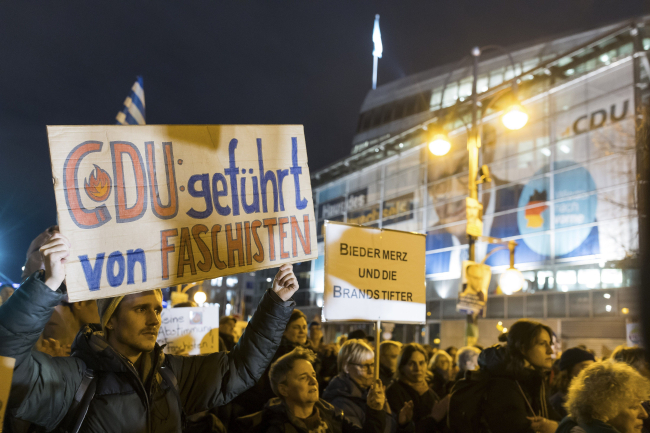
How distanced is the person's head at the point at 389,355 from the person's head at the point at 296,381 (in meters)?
2.00

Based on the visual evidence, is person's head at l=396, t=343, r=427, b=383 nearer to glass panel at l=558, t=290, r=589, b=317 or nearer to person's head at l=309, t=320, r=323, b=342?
person's head at l=309, t=320, r=323, b=342

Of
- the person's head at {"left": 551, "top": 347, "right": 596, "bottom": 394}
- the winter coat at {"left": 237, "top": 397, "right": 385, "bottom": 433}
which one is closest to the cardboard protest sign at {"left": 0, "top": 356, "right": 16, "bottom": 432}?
the winter coat at {"left": 237, "top": 397, "right": 385, "bottom": 433}

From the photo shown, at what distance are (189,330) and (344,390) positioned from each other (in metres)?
2.45

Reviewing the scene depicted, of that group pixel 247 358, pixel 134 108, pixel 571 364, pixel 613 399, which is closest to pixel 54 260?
pixel 247 358

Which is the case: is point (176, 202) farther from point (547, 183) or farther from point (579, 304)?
point (547, 183)

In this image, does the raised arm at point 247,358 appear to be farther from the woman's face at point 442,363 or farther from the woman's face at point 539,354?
the woman's face at point 442,363

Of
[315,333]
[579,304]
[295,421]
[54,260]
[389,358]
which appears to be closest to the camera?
[54,260]

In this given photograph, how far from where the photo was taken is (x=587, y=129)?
2317 centimetres

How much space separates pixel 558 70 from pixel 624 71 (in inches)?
140

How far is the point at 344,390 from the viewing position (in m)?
4.32

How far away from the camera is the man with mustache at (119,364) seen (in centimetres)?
197

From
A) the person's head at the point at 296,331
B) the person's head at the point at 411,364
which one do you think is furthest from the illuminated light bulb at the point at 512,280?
the person's head at the point at 296,331

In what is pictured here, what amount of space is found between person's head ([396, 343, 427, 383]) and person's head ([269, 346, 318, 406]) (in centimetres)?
164

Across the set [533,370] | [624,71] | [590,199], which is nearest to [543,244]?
[590,199]
